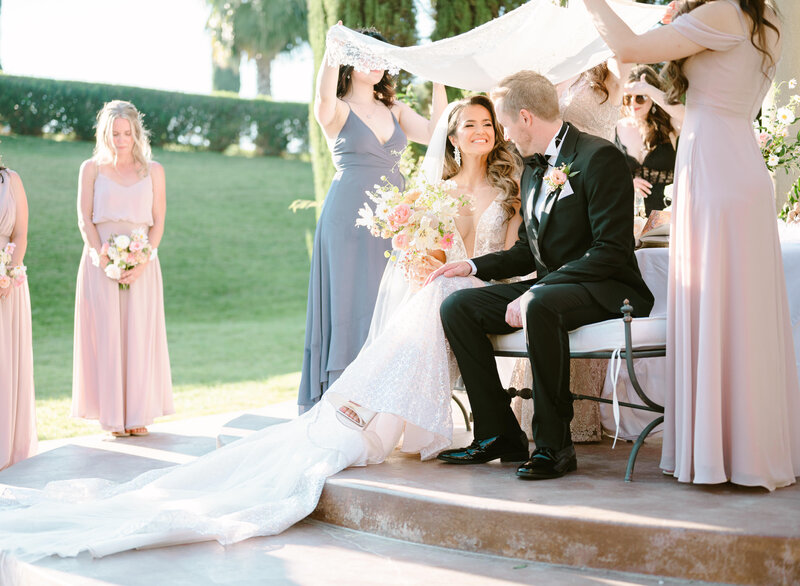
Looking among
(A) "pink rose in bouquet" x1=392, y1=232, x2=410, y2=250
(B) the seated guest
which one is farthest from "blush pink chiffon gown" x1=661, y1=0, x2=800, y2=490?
(B) the seated guest

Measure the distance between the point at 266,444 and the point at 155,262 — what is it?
8.93 feet

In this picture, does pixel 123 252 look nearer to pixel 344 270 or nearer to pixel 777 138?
pixel 344 270

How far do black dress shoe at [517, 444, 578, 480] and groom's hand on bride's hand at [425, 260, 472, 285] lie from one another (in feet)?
3.48

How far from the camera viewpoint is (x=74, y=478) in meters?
5.48

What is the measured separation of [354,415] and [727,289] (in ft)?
6.02

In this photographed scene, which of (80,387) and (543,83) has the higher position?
(543,83)

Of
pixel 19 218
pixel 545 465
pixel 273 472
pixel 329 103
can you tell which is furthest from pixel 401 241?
pixel 19 218

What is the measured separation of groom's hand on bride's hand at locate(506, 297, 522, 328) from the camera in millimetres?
4414

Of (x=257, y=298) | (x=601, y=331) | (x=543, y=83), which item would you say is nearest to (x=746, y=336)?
(x=601, y=331)

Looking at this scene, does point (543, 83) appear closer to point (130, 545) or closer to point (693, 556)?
point (693, 556)

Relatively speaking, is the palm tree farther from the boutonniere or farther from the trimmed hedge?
the boutonniere

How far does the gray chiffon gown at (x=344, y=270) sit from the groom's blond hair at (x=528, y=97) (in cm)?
164

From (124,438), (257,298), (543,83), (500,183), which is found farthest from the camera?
(257,298)

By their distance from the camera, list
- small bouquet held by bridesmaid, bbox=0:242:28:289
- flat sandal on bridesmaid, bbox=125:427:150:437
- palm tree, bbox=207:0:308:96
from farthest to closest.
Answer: palm tree, bbox=207:0:308:96, flat sandal on bridesmaid, bbox=125:427:150:437, small bouquet held by bridesmaid, bbox=0:242:28:289
